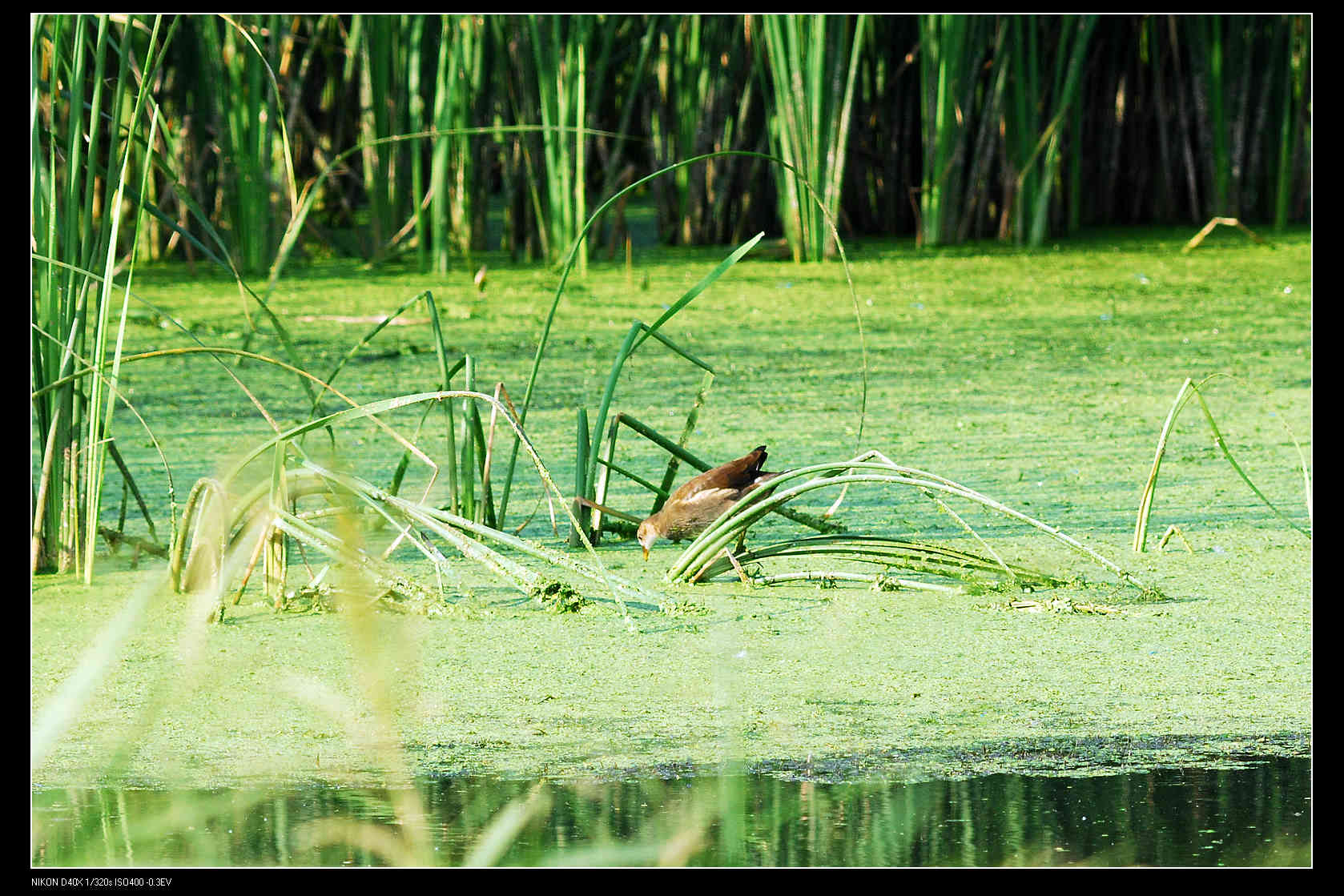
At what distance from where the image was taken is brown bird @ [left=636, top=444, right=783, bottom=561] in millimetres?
1749

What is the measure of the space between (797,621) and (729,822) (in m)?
0.47

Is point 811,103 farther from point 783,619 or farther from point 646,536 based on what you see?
point 783,619

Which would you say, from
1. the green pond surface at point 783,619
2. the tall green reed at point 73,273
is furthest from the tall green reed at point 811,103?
the tall green reed at point 73,273

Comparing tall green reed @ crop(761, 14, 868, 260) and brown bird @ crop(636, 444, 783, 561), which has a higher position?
tall green reed @ crop(761, 14, 868, 260)

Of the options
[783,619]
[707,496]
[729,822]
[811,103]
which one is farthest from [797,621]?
[811,103]

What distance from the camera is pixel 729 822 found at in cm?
110

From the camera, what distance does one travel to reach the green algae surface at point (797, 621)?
1.25 metres

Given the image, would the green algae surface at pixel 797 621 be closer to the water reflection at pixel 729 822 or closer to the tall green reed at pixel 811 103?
the water reflection at pixel 729 822

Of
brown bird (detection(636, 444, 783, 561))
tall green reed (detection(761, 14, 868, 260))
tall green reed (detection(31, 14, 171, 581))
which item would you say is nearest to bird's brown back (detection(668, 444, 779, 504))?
brown bird (detection(636, 444, 783, 561))

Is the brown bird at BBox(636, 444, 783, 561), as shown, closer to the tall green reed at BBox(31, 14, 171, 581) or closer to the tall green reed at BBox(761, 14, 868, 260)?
the tall green reed at BBox(31, 14, 171, 581)

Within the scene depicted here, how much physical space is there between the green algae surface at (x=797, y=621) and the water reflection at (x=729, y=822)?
0.04 metres

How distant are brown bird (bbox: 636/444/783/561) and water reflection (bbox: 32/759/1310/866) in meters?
0.60

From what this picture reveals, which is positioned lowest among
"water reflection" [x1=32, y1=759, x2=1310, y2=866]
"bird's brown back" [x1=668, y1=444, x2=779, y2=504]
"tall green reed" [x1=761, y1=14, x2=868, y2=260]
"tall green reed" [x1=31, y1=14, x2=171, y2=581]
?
"water reflection" [x1=32, y1=759, x2=1310, y2=866]
